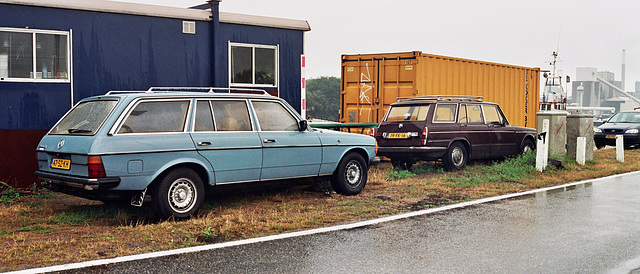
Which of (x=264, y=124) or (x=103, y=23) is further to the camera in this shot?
(x=103, y=23)

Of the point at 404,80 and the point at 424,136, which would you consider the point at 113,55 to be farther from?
the point at 404,80

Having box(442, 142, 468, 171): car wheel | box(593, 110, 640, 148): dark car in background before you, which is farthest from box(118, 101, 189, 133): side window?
box(593, 110, 640, 148): dark car in background

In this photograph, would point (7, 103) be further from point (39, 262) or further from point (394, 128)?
point (394, 128)

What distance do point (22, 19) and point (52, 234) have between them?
497 cm

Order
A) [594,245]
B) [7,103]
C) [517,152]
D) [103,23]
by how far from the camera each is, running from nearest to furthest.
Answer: [594,245] < [7,103] < [103,23] < [517,152]

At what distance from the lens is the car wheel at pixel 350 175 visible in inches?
375

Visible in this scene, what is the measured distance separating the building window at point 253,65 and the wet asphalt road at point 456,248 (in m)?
5.94

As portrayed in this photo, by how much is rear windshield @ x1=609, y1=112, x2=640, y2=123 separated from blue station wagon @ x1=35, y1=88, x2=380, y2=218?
19178mm

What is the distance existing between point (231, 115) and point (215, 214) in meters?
1.34

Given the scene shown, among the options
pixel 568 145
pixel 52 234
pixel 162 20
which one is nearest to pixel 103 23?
pixel 162 20

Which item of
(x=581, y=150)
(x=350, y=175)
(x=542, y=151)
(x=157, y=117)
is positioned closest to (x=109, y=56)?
(x=157, y=117)

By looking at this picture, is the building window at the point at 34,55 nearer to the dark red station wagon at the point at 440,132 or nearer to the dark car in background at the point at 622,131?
the dark red station wagon at the point at 440,132

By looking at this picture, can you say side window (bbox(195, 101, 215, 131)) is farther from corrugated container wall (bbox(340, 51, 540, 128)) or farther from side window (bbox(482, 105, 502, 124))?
side window (bbox(482, 105, 502, 124))

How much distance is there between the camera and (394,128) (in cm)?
1323
